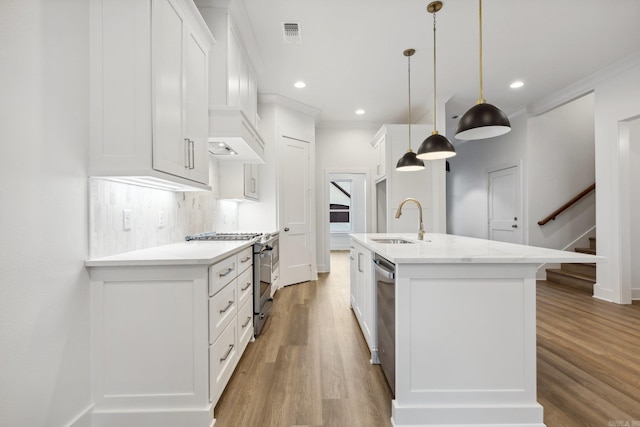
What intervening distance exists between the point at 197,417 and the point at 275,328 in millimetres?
1325

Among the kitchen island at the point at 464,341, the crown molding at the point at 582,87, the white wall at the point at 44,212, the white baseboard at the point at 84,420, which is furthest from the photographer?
the crown molding at the point at 582,87

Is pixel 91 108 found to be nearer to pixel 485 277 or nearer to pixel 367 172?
pixel 485 277

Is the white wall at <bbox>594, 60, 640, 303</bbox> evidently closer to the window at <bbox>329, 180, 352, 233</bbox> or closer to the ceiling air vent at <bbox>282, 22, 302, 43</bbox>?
the ceiling air vent at <bbox>282, 22, 302, 43</bbox>

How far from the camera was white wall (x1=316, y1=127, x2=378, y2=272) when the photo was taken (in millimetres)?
5480

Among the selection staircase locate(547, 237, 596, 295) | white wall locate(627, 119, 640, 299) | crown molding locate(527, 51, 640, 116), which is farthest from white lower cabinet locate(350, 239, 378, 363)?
crown molding locate(527, 51, 640, 116)

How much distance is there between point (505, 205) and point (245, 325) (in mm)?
5291

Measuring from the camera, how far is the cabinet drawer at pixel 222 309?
5.07 feet

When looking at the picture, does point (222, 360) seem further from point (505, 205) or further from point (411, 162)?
point (505, 205)

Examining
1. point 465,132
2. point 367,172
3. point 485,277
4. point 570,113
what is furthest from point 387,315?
point 570,113

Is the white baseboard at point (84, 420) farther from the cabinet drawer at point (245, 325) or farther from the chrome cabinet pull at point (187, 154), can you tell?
the chrome cabinet pull at point (187, 154)

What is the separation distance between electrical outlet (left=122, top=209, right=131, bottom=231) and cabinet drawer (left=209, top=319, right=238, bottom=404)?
90 centimetres

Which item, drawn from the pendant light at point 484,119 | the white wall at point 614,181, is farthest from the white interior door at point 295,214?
the white wall at point 614,181

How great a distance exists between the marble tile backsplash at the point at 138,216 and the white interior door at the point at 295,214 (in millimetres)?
1700

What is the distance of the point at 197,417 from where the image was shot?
146 cm
